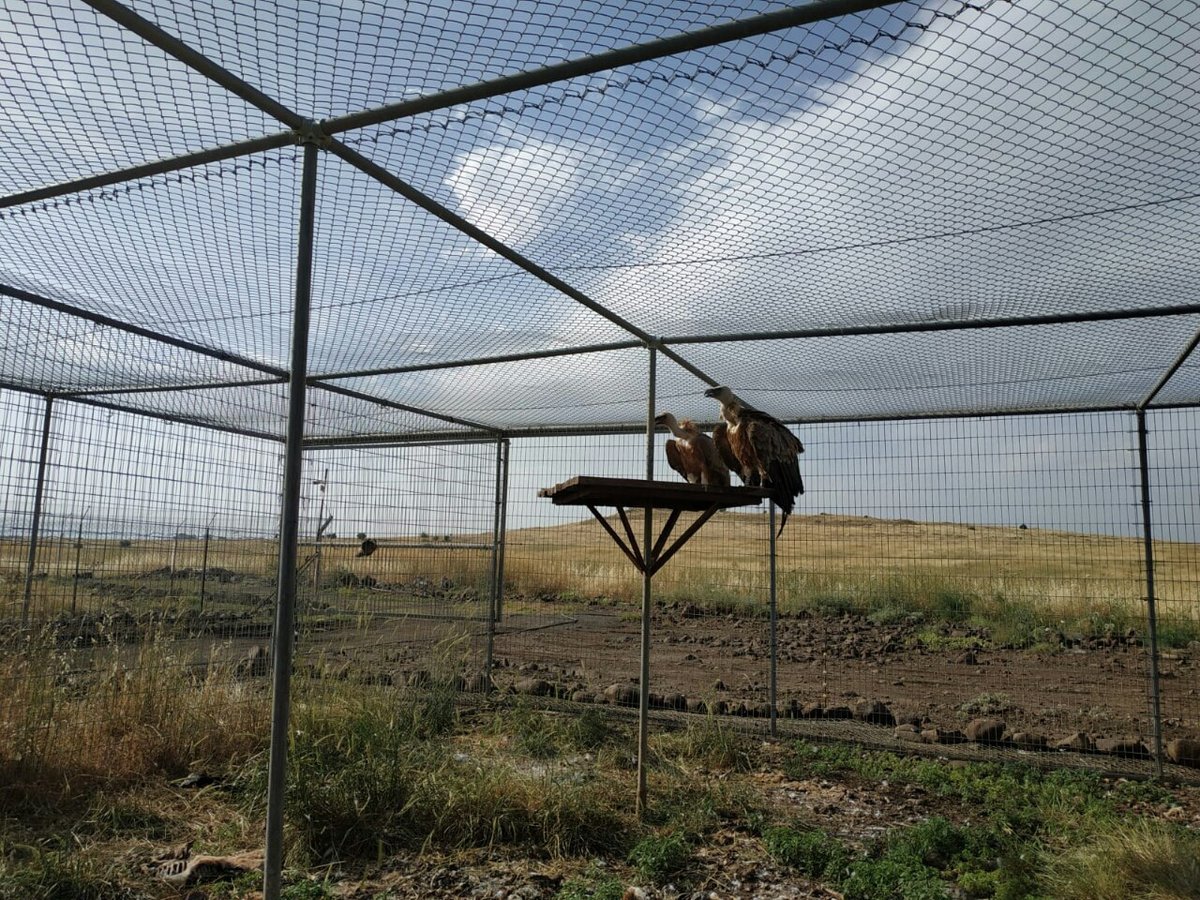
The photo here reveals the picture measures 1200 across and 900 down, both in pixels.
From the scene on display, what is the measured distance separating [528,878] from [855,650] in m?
8.62

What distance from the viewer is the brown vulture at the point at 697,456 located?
15.5 feet

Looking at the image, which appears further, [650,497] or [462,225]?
[650,497]

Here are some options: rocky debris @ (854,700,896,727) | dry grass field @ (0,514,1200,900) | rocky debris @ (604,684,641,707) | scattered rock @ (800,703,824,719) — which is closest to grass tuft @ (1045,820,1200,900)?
dry grass field @ (0,514,1200,900)

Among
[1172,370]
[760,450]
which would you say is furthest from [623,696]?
[1172,370]

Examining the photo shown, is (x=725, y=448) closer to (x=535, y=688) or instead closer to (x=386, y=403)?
(x=386, y=403)

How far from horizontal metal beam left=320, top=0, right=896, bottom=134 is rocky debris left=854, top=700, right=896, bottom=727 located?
6.37m

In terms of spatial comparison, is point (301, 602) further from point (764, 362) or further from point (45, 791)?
point (764, 362)

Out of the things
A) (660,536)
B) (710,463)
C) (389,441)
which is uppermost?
(389,441)

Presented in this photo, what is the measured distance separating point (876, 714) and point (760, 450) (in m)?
3.96

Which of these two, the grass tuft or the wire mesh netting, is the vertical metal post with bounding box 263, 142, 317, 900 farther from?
the grass tuft

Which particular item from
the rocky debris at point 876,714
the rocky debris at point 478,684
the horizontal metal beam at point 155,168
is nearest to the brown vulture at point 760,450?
the horizontal metal beam at point 155,168

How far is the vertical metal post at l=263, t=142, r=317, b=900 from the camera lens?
283cm

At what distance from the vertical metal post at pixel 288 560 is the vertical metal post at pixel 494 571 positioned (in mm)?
4460

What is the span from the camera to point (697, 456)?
475cm
